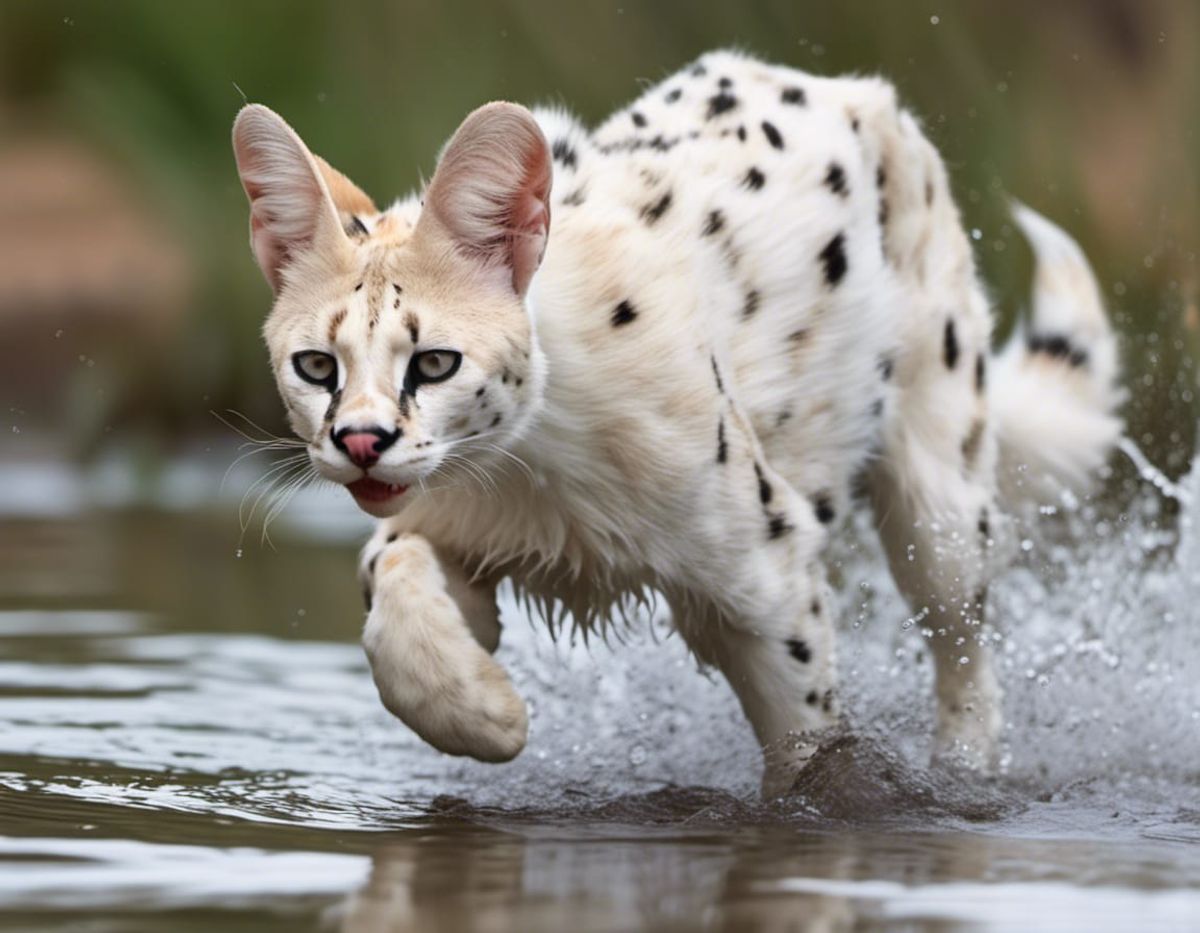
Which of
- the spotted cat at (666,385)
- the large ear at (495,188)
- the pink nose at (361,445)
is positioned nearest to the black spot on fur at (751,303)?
the spotted cat at (666,385)

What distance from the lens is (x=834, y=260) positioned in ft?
19.1

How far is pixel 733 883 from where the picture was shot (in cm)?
403

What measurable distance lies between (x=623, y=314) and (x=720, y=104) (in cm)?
107

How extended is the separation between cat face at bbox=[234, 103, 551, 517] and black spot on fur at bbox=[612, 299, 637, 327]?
13.6 inches

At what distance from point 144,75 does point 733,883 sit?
37.5 ft

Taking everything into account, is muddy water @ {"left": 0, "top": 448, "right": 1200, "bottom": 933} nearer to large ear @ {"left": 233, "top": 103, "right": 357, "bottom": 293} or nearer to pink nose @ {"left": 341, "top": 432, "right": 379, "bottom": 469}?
pink nose @ {"left": 341, "top": 432, "right": 379, "bottom": 469}

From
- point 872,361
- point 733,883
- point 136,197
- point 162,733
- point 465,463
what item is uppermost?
point 136,197

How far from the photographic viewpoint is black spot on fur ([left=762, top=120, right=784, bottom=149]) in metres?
5.89

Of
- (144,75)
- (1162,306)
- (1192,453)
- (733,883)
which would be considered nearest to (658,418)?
(733,883)

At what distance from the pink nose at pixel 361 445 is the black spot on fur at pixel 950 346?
2.27 metres

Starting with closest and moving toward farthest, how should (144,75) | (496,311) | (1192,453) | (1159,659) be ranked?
(496,311) < (1159,659) < (1192,453) < (144,75)

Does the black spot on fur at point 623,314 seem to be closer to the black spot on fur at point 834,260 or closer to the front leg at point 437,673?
the front leg at point 437,673

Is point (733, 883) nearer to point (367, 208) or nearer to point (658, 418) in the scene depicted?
point (658, 418)

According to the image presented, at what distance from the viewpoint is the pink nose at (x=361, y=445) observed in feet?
14.2
